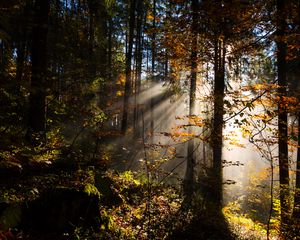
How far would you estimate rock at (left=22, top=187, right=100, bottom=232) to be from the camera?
5.19m

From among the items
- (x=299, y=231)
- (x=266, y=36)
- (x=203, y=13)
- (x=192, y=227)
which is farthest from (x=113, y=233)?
(x=266, y=36)

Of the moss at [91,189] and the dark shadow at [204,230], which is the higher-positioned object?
the moss at [91,189]

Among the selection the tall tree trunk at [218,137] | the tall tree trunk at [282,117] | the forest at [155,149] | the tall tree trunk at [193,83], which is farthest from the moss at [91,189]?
the tall tree trunk at [218,137]

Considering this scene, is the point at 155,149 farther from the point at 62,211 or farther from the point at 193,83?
the point at 193,83

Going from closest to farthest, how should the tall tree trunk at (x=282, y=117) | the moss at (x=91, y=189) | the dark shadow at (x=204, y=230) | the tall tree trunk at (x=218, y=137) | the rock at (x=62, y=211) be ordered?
the rock at (x=62, y=211), the moss at (x=91, y=189), the dark shadow at (x=204, y=230), the tall tree trunk at (x=282, y=117), the tall tree trunk at (x=218, y=137)

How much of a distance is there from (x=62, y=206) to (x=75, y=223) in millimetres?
→ 397

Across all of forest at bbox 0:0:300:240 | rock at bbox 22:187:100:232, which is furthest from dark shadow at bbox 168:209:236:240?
rock at bbox 22:187:100:232

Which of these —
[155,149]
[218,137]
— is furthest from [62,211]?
[218,137]

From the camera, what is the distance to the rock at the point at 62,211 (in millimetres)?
5191

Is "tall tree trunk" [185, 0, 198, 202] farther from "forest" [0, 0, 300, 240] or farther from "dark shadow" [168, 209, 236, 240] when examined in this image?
"dark shadow" [168, 209, 236, 240]

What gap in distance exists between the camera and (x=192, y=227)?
690cm

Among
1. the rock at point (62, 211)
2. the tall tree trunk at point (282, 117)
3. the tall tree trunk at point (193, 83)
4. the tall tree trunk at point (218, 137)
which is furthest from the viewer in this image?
the tall tree trunk at point (218, 137)

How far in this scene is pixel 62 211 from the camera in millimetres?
5340

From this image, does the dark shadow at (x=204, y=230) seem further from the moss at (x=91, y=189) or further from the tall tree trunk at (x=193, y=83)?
the moss at (x=91, y=189)
